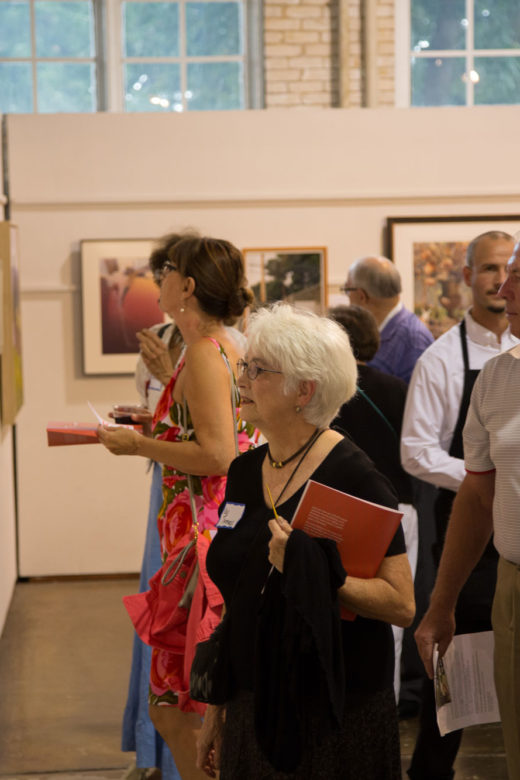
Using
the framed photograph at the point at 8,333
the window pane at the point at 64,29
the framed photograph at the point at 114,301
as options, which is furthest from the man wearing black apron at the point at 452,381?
the window pane at the point at 64,29

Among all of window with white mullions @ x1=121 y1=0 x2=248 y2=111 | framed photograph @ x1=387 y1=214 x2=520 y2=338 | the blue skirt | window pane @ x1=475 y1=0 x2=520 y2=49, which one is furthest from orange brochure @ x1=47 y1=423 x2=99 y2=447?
window pane @ x1=475 y1=0 x2=520 y2=49

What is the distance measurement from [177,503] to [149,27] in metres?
7.10

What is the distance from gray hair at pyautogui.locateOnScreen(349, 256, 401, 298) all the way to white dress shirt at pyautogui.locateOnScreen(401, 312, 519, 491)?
4.62 ft

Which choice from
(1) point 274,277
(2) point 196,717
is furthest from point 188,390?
(1) point 274,277

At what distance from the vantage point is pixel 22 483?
704 cm

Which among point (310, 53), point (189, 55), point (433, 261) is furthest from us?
point (189, 55)

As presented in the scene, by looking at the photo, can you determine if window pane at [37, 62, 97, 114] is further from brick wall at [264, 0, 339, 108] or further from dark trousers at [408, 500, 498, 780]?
dark trousers at [408, 500, 498, 780]

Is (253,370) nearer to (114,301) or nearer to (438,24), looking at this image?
(114,301)

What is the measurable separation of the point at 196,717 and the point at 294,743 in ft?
3.51

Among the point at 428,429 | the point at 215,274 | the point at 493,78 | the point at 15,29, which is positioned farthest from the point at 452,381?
the point at 15,29

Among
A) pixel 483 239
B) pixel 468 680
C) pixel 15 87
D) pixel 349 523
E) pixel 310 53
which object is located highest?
pixel 310 53

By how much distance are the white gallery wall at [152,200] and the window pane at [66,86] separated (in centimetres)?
236

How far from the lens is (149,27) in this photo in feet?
29.8

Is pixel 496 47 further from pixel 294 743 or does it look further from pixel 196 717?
pixel 294 743
